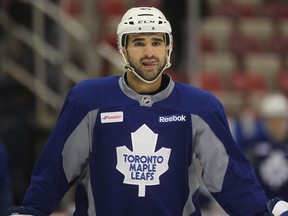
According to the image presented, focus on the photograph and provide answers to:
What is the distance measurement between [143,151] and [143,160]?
0.04 metres

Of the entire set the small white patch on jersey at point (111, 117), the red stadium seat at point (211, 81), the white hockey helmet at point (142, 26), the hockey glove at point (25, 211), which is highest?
the white hockey helmet at point (142, 26)

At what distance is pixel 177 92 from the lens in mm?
4367

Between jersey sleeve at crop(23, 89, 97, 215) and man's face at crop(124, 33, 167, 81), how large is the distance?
0.26m

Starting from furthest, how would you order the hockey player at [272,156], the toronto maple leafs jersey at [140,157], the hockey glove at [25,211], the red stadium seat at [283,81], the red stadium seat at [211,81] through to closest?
1. the red stadium seat at [283,81]
2. the red stadium seat at [211,81]
3. the hockey player at [272,156]
4. the toronto maple leafs jersey at [140,157]
5. the hockey glove at [25,211]

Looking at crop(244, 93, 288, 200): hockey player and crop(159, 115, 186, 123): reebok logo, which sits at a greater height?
crop(159, 115, 186, 123): reebok logo

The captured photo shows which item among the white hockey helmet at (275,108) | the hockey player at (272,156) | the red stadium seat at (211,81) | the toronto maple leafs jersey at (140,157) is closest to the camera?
the toronto maple leafs jersey at (140,157)

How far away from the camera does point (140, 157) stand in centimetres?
428

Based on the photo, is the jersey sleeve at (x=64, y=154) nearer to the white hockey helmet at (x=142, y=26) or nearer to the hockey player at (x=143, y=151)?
the hockey player at (x=143, y=151)

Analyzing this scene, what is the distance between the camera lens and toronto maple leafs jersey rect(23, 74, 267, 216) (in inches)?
167

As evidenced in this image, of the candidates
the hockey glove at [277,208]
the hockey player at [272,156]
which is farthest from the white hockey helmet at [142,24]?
the hockey player at [272,156]

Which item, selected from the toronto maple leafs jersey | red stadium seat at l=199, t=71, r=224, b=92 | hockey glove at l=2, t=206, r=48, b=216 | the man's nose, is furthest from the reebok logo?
red stadium seat at l=199, t=71, r=224, b=92

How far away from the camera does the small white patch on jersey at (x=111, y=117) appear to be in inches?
168

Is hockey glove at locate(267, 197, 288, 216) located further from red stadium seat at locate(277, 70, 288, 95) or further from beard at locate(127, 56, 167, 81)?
red stadium seat at locate(277, 70, 288, 95)

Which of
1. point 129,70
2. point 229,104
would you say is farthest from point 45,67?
point 129,70
